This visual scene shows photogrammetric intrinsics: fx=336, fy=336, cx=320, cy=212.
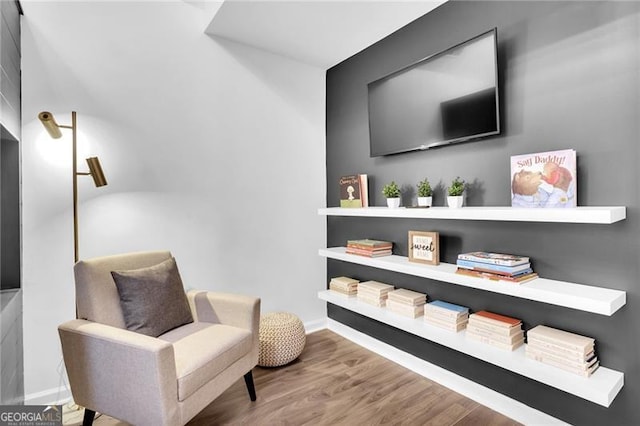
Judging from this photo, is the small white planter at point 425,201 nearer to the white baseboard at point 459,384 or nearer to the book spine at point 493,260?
the book spine at point 493,260

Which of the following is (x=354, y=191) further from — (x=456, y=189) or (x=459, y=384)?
(x=459, y=384)

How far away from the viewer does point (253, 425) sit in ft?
5.93

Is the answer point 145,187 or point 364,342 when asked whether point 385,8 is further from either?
A: point 364,342

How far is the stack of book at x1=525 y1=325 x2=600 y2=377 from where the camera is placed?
1.47 m

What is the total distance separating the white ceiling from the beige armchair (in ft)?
5.76

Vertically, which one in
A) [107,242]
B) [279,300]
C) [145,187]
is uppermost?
[145,187]

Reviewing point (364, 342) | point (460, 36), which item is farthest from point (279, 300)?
point (460, 36)

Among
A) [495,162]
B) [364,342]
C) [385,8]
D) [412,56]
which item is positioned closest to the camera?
[495,162]

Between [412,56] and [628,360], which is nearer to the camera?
[628,360]

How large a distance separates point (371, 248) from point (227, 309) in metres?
1.09

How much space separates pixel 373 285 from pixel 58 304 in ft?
6.77

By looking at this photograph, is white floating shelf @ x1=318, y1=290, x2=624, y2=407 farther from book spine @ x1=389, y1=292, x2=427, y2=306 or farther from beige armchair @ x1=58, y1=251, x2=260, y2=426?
beige armchair @ x1=58, y1=251, x2=260, y2=426

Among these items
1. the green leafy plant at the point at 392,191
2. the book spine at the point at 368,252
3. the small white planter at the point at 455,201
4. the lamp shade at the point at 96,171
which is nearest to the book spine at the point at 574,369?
the small white planter at the point at 455,201

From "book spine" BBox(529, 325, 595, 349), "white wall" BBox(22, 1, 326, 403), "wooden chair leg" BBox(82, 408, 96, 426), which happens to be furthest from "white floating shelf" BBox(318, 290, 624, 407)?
"wooden chair leg" BBox(82, 408, 96, 426)
